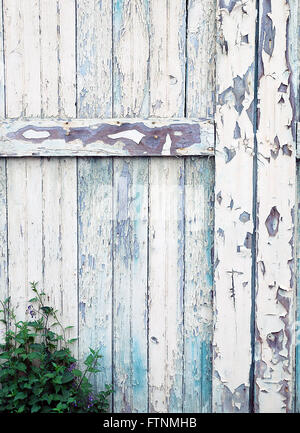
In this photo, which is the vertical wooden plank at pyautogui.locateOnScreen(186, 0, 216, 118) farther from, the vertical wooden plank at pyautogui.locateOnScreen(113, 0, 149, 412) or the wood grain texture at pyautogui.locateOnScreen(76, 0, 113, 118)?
the wood grain texture at pyautogui.locateOnScreen(76, 0, 113, 118)

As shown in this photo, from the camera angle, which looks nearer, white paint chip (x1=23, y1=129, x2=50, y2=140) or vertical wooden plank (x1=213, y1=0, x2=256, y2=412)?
vertical wooden plank (x1=213, y1=0, x2=256, y2=412)

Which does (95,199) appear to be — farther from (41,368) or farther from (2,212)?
(41,368)

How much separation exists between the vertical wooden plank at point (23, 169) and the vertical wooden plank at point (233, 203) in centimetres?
87

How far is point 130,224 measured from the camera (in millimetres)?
2480

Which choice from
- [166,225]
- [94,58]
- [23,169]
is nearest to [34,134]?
[23,169]

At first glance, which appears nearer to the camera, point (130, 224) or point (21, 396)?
point (21, 396)

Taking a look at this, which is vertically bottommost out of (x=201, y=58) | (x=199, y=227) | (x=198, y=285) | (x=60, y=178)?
(x=198, y=285)

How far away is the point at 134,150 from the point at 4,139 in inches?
24.4

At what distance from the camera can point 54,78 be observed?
2475 mm

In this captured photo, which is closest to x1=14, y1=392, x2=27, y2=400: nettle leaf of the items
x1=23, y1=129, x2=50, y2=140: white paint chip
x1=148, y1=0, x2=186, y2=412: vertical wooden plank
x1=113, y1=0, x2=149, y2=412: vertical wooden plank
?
x1=113, y1=0, x2=149, y2=412: vertical wooden plank

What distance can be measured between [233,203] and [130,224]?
0.50 meters

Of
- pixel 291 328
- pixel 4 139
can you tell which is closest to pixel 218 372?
pixel 291 328

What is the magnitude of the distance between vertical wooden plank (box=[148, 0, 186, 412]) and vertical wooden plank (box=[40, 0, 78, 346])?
0.38m

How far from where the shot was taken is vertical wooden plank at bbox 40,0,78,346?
2451 mm
